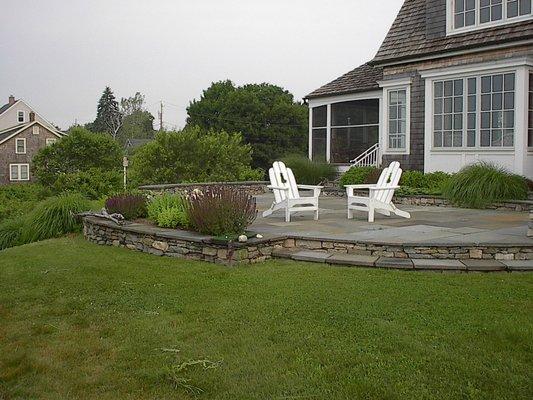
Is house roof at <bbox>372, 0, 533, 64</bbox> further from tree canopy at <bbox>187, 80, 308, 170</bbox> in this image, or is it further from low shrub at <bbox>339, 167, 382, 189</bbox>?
tree canopy at <bbox>187, 80, 308, 170</bbox>

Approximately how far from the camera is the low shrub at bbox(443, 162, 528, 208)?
11.2m

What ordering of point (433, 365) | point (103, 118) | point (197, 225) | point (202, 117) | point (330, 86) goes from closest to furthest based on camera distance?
point (433, 365)
point (197, 225)
point (330, 86)
point (202, 117)
point (103, 118)

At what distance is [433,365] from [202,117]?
33.7 meters

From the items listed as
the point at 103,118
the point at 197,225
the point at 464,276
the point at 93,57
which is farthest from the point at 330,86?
the point at 103,118

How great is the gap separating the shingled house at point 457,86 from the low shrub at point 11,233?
373 inches

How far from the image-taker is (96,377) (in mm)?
3504

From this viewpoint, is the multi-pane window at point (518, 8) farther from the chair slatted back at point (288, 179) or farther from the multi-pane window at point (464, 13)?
the chair slatted back at point (288, 179)

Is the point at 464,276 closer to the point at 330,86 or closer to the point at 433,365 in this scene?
the point at 433,365

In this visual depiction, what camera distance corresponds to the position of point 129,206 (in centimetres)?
899

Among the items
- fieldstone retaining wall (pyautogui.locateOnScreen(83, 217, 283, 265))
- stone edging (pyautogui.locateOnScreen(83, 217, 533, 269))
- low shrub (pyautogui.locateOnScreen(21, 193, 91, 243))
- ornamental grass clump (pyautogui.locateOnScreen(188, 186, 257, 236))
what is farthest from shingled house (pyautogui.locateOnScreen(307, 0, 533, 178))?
low shrub (pyautogui.locateOnScreen(21, 193, 91, 243))

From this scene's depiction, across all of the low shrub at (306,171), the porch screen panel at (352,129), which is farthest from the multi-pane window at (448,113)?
the porch screen panel at (352,129)

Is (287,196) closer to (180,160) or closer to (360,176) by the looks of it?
(360,176)

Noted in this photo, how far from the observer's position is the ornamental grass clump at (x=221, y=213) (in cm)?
699

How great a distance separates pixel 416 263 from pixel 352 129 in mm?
14935
